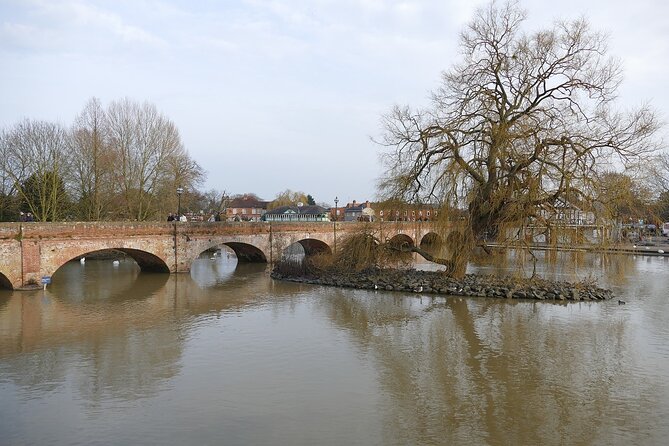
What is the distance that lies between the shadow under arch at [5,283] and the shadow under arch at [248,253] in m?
12.2

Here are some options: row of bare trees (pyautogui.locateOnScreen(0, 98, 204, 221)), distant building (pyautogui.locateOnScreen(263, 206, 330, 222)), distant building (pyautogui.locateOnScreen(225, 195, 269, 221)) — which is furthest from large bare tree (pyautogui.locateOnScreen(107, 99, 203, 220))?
distant building (pyautogui.locateOnScreen(225, 195, 269, 221))

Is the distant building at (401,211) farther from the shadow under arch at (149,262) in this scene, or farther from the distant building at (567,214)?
the shadow under arch at (149,262)

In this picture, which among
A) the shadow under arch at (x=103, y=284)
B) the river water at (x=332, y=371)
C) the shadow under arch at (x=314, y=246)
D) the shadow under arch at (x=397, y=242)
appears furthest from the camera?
the shadow under arch at (x=314, y=246)

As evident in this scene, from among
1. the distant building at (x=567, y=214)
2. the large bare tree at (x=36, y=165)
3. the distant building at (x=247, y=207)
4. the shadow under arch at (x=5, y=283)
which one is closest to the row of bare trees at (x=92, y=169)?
the large bare tree at (x=36, y=165)

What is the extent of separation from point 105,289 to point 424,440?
18094 mm

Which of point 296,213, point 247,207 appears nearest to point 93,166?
point 296,213

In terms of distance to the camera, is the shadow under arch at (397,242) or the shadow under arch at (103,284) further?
the shadow under arch at (397,242)

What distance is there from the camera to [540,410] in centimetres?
896

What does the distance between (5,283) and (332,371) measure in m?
15.8

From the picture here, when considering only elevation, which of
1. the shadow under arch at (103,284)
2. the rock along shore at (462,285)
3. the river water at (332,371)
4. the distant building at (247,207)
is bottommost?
the river water at (332,371)

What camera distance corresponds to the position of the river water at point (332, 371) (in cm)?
811

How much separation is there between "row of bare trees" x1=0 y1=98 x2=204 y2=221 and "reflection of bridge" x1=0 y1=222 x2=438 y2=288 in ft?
27.2

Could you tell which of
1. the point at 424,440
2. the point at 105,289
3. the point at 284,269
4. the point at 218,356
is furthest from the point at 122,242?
the point at 424,440

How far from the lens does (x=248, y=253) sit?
33.2 metres
